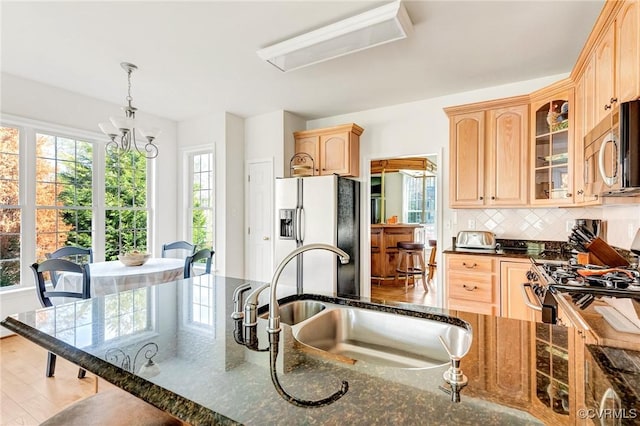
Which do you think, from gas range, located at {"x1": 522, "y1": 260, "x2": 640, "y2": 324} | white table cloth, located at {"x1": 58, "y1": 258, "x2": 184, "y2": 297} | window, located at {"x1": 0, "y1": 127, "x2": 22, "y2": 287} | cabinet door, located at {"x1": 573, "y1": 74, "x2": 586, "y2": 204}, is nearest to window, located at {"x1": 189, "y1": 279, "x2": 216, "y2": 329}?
white table cloth, located at {"x1": 58, "y1": 258, "x2": 184, "y2": 297}

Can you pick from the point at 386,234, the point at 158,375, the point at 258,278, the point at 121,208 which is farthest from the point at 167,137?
the point at 158,375

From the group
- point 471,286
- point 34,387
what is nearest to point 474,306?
point 471,286

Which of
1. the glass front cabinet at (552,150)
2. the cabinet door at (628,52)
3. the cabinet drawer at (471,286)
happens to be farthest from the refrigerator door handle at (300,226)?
the cabinet door at (628,52)

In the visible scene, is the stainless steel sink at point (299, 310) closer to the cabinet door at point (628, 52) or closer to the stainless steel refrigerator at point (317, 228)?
the cabinet door at point (628, 52)

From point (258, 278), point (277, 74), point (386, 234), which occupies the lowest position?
point (258, 278)

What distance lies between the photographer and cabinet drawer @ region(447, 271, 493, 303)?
9.66 ft

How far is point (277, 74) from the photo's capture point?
3273 millimetres

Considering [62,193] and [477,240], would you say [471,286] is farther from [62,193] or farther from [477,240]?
[62,193]

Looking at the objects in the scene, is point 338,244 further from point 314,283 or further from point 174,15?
point 174,15

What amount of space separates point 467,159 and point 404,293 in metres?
2.49

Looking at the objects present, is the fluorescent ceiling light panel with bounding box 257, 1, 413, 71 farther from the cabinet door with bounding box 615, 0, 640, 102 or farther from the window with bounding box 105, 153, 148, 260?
the window with bounding box 105, 153, 148, 260

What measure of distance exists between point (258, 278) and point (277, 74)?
8.87ft

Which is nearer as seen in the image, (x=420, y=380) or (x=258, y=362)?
(x=420, y=380)

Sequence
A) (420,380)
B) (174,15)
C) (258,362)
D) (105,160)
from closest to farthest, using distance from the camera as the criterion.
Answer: (420,380)
(258,362)
(174,15)
(105,160)
